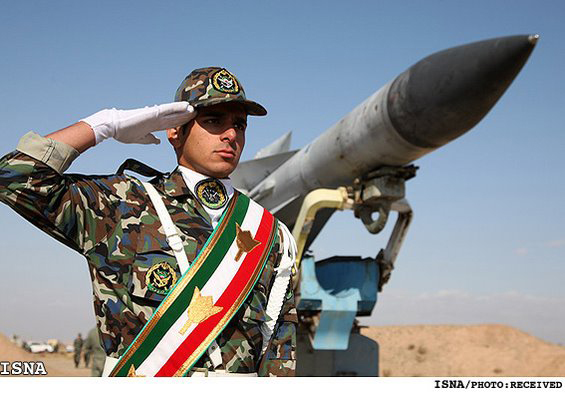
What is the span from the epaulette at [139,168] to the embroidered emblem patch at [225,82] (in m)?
0.40

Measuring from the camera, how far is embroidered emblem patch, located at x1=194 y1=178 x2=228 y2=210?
7.26 ft

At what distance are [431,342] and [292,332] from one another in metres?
25.0

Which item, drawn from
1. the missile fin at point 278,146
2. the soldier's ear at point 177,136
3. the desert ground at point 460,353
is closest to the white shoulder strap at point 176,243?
the soldier's ear at point 177,136

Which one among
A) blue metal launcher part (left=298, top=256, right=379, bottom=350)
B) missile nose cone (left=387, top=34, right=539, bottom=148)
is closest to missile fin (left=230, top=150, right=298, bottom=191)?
blue metal launcher part (left=298, top=256, right=379, bottom=350)

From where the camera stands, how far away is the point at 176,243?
203 centimetres

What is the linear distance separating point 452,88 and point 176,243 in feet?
12.7

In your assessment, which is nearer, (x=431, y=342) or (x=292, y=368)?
(x=292, y=368)

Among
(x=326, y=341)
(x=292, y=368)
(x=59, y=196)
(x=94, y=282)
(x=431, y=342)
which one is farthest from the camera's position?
(x=431, y=342)

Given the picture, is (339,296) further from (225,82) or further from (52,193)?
(52,193)

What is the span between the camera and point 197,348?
6.48 feet

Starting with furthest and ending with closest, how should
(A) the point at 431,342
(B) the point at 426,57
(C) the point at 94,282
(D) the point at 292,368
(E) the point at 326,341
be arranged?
(A) the point at 431,342, (E) the point at 326,341, (B) the point at 426,57, (D) the point at 292,368, (C) the point at 94,282

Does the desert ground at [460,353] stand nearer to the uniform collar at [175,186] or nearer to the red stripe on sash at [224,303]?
the red stripe on sash at [224,303]
